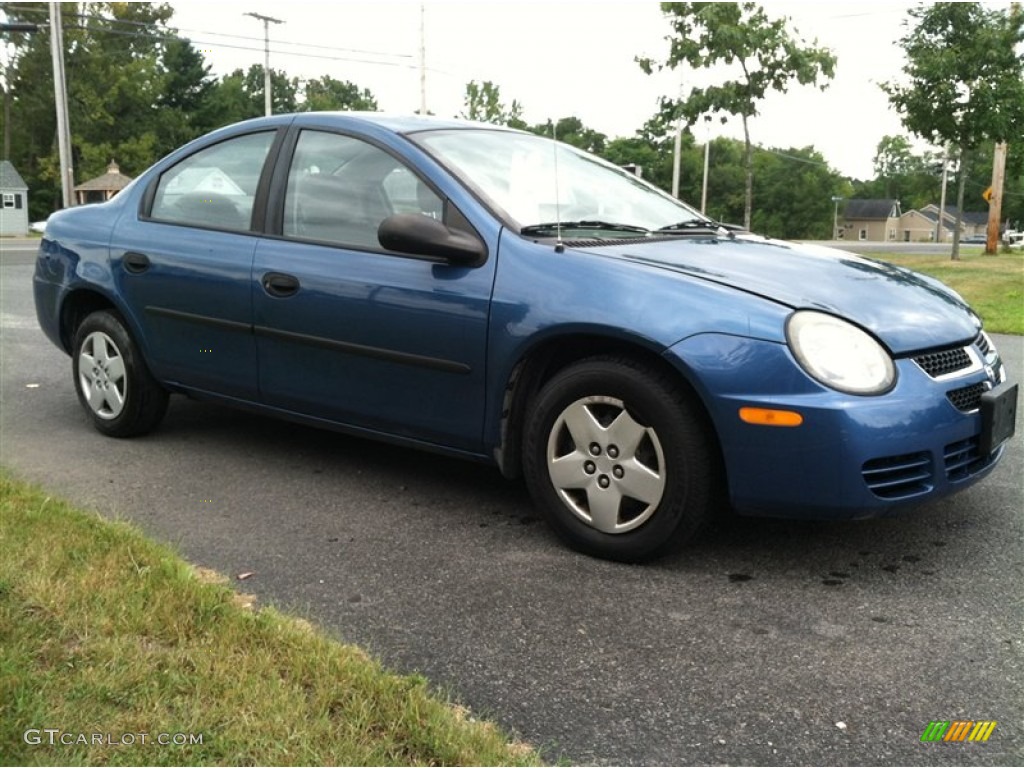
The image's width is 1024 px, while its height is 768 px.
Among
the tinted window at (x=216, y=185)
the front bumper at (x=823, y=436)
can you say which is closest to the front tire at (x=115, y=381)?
the tinted window at (x=216, y=185)

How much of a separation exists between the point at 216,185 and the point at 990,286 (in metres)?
12.9

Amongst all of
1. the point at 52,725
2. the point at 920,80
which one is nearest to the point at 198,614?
the point at 52,725

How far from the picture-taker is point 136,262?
4.56 m

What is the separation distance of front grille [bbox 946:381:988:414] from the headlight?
10.3 inches

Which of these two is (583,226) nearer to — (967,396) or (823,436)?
(823,436)

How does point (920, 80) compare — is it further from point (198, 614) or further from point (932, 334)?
point (198, 614)

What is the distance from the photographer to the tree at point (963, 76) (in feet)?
60.6

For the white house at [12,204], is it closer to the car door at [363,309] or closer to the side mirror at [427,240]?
the car door at [363,309]

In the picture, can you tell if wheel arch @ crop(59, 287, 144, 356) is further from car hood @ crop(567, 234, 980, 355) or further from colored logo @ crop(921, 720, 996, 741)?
colored logo @ crop(921, 720, 996, 741)

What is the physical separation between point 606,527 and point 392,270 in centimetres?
126

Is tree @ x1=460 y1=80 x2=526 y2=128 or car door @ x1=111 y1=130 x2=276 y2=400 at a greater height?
tree @ x1=460 y1=80 x2=526 y2=128

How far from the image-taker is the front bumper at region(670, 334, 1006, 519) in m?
2.88

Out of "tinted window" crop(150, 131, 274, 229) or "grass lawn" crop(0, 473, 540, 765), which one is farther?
"tinted window" crop(150, 131, 274, 229)

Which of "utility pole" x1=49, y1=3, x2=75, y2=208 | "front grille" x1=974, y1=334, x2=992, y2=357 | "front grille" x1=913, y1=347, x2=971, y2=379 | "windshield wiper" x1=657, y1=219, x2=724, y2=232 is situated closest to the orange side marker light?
"front grille" x1=913, y1=347, x2=971, y2=379
